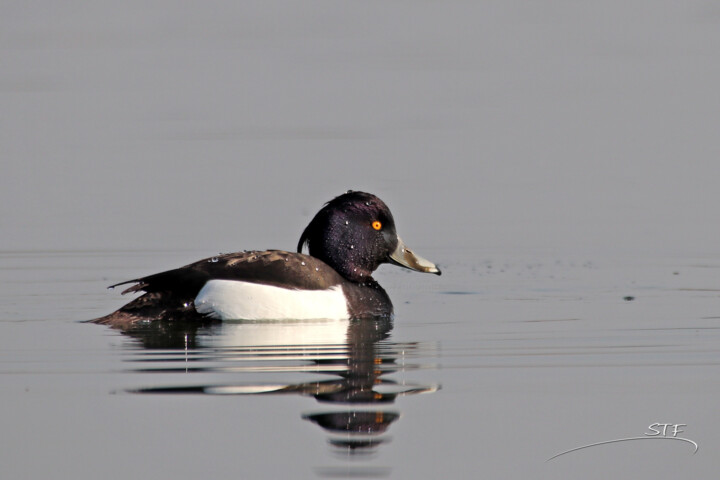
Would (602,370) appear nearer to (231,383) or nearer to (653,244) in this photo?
(231,383)

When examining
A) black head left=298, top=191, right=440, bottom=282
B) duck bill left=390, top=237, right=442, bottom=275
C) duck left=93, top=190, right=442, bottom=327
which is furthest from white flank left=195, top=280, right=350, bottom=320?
duck bill left=390, top=237, right=442, bottom=275

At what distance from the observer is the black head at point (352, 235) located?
1105 cm

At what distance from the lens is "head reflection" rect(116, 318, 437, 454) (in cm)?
671

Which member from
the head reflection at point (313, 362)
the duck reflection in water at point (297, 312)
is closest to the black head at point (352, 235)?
the duck reflection in water at point (297, 312)

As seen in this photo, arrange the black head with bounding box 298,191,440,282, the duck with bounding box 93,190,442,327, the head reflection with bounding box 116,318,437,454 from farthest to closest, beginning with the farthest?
1. the black head with bounding box 298,191,440,282
2. the duck with bounding box 93,190,442,327
3. the head reflection with bounding box 116,318,437,454

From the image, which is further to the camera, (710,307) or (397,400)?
(710,307)

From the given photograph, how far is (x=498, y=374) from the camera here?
7934 mm

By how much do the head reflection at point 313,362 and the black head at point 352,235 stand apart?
0.74 m

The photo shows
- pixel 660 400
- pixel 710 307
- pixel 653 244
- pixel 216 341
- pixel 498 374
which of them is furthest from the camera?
pixel 653 244

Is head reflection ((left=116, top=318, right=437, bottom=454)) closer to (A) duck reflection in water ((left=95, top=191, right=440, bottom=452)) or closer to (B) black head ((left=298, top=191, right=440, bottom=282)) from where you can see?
(A) duck reflection in water ((left=95, top=191, right=440, bottom=452))

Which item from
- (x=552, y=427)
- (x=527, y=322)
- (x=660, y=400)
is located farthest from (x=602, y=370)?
(x=527, y=322)

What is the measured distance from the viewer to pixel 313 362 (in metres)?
8.27

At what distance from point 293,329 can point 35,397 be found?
292 centimetres

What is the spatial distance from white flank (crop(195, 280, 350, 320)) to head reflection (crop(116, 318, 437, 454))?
8 centimetres
